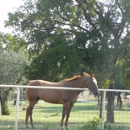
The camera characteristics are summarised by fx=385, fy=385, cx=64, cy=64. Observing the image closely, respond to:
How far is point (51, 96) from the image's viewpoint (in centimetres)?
1366

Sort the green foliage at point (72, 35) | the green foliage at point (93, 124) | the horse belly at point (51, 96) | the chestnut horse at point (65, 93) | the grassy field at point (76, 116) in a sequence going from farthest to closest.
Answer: the green foliage at point (72, 35), the horse belly at point (51, 96), the chestnut horse at point (65, 93), the grassy field at point (76, 116), the green foliage at point (93, 124)

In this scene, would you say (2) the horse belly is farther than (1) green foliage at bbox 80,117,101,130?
Yes

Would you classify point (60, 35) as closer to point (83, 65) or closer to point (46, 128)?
point (83, 65)

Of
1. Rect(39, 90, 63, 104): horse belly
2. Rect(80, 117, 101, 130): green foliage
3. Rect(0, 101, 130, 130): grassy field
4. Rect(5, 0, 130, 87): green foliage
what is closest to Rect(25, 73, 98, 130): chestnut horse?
Rect(39, 90, 63, 104): horse belly

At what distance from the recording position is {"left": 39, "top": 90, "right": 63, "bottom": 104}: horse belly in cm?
1352

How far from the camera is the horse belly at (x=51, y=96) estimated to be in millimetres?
13523

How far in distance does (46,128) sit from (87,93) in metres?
1.91

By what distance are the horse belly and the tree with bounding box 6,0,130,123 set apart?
10057mm

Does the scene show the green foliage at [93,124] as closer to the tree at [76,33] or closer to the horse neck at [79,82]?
the horse neck at [79,82]

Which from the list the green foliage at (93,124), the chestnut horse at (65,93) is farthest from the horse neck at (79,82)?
the green foliage at (93,124)

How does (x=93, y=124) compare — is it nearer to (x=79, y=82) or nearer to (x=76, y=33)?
(x=79, y=82)

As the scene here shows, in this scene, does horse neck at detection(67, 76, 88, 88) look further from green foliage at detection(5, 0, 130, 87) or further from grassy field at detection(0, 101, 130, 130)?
green foliage at detection(5, 0, 130, 87)

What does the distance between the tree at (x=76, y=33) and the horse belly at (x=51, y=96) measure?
33.0 ft

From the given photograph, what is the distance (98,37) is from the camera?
80.9ft
